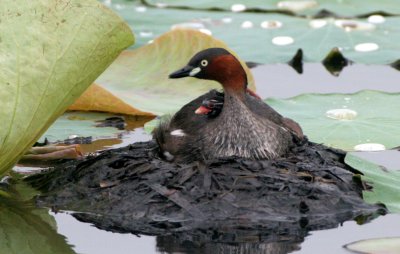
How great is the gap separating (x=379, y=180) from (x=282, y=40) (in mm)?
3217

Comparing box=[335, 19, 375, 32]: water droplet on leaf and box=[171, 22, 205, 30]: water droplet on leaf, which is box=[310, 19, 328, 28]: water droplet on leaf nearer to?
box=[335, 19, 375, 32]: water droplet on leaf

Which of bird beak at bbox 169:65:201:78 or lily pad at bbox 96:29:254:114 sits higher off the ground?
bird beak at bbox 169:65:201:78

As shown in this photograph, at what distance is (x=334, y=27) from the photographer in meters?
9.83

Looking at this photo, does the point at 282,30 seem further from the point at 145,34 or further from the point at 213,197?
the point at 213,197

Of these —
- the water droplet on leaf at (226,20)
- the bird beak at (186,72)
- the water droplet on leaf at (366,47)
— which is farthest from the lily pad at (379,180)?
the water droplet on leaf at (226,20)

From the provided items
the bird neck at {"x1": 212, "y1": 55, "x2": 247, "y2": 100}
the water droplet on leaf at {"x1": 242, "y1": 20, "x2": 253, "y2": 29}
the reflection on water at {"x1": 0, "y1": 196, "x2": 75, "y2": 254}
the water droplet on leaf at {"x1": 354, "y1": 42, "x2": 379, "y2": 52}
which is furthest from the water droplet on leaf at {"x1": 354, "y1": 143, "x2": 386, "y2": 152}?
the water droplet on leaf at {"x1": 242, "y1": 20, "x2": 253, "y2": 29}

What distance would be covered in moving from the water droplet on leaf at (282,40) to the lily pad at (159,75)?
111cm

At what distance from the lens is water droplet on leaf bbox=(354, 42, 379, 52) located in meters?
9.27

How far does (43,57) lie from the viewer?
245 inches

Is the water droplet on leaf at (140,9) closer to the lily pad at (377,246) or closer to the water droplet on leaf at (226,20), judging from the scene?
the water droplet on leaf at (226,20)

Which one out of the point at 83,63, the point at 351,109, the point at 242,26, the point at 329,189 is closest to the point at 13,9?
the point at 83,63

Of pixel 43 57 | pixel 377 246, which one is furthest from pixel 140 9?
pixel 377 246

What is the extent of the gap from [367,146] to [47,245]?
2.16 meters

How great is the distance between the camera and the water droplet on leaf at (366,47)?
9.27 meters
